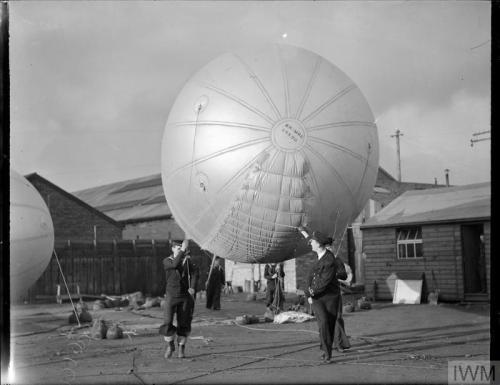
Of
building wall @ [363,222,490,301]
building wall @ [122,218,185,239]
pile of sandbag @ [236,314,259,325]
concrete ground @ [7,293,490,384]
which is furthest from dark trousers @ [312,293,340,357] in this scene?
building wall @ [122,218,185,239]

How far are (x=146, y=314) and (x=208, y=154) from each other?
10.2m

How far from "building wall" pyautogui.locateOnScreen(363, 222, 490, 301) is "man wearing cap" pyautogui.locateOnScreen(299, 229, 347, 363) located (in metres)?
11.9

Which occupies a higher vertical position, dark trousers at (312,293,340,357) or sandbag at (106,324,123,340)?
dark trousers at (312,293,340,357)

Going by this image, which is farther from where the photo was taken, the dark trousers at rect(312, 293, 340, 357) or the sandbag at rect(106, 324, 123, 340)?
the sandbag at rect(106, 324, 123, 340)

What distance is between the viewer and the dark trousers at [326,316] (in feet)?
26.3

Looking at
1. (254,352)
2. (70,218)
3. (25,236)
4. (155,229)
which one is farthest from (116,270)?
(254,352)

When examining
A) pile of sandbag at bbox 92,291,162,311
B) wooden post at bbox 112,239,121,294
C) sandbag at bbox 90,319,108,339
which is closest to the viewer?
sandbag at bbox 90,319,108,339

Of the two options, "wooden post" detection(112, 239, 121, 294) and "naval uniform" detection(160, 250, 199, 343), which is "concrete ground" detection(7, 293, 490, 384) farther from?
"wooden post" detection(112, 239, 121, 294)

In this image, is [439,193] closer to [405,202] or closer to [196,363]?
[405,202]

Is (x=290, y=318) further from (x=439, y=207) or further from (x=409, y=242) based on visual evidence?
(x=439, y=207)

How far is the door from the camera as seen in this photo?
1898 cm

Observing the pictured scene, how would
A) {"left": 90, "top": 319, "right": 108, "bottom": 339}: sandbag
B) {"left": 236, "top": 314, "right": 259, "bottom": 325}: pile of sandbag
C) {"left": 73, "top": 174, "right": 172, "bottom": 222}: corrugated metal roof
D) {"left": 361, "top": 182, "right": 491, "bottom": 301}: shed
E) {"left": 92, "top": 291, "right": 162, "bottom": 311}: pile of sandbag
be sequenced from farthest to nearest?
1. {"left": 73, "top": 174, "right": 172, "bottom": 222}: corrugated metal roof
2. {"left": 92, "top": 291, "right": 162, "bottom": 311}: pile of sandbag
3. {"left": 361, "top": 182, "right": 491, "bottom": 301}: shed
4. {"left": 236, "top": 314, "right": 259, "bottom": 325}: pile of sandbag
5. {"left": 90, "top": 319, "right": 108, "bottom": 339}: sandbag

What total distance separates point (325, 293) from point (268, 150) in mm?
2306
